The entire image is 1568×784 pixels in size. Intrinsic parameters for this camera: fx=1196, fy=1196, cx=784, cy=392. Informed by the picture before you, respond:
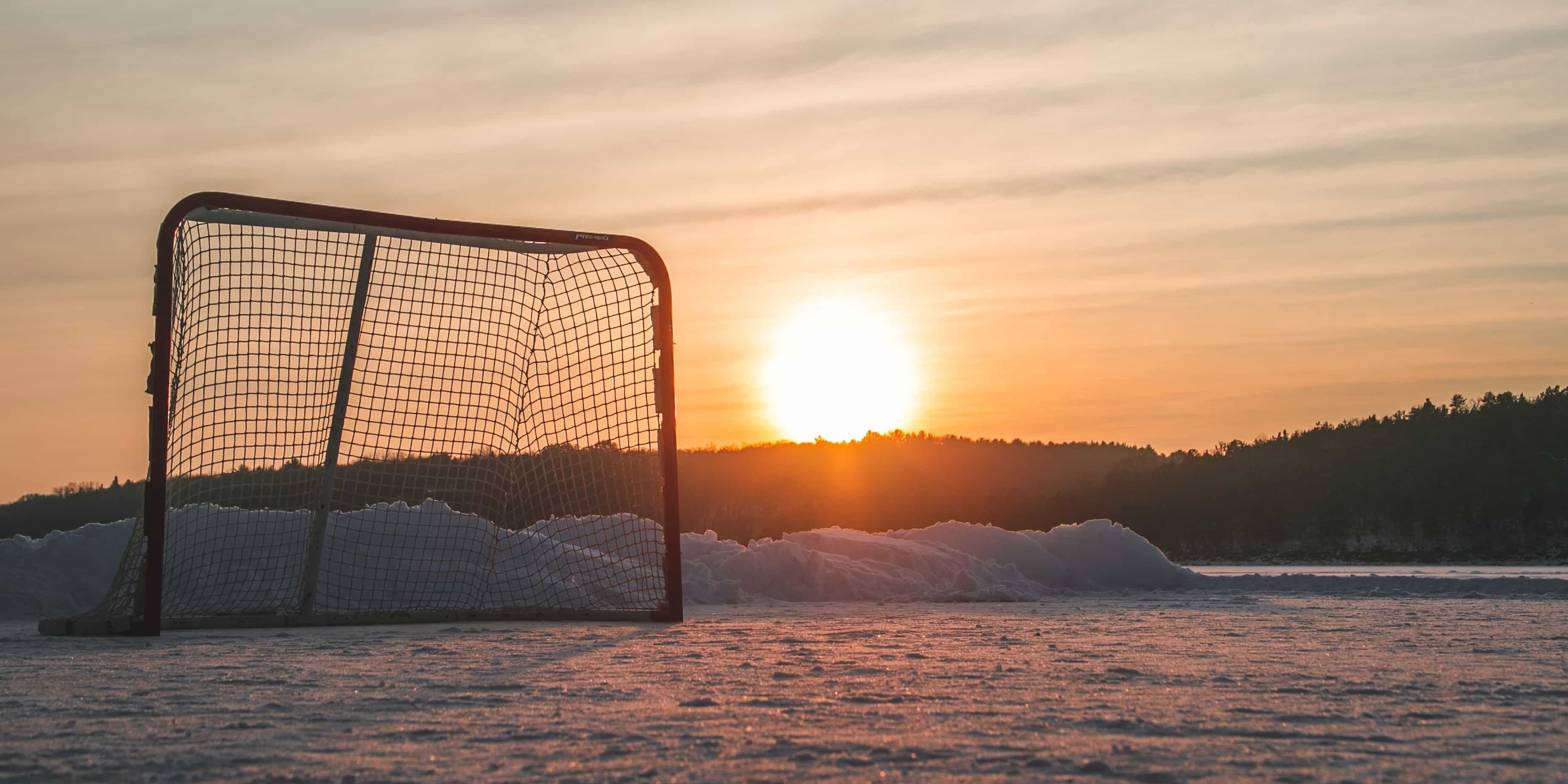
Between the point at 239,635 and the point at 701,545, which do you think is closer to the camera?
the point at 239,635

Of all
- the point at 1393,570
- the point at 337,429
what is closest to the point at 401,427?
the point at 337,429

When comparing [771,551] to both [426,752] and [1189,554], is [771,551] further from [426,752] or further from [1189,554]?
[1189,554]

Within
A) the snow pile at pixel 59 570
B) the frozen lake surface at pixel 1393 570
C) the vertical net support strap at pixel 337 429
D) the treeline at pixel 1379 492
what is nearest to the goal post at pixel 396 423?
the vertical net support strap at pixel 337 429

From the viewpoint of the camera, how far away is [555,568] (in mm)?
8914

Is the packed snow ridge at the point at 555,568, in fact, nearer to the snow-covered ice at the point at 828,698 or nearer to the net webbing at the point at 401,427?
the net webbing at the point at 401,427

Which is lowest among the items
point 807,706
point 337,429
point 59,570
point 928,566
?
point 807,706

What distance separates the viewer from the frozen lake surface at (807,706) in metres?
2.60

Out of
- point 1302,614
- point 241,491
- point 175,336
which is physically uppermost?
point 175,336

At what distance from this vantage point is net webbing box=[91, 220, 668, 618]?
297 inches

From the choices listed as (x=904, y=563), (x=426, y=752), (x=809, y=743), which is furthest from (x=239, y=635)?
(x=904, y=563)

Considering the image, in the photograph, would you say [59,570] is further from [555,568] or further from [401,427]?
[555,568]

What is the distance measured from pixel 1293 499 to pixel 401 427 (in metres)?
19.2

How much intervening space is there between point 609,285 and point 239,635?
3347mm

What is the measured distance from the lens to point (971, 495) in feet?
114
